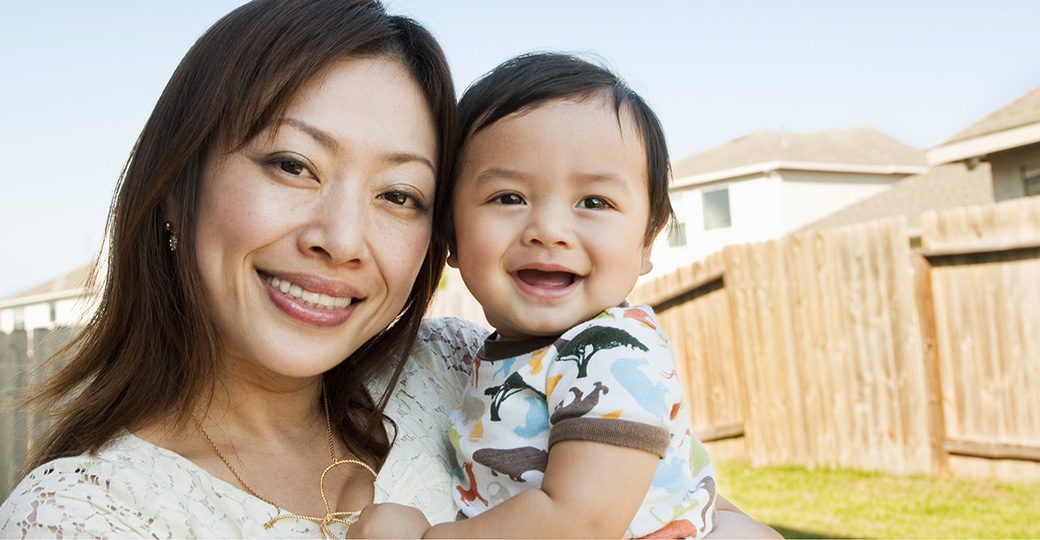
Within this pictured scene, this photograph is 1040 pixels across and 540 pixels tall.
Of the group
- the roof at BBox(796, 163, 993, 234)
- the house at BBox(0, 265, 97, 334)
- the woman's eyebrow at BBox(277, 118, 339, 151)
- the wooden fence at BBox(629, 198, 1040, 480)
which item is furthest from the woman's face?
the house at BBox(0, 265, 97, 334)

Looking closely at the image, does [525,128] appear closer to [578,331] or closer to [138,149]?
[578,331]

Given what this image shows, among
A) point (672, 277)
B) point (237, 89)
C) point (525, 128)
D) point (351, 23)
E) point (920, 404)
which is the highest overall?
point (351, 23)

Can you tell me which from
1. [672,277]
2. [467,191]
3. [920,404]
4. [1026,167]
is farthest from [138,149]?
[1026,167]

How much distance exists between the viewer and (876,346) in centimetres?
790

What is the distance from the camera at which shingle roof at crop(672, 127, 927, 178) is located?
24094 millimetres

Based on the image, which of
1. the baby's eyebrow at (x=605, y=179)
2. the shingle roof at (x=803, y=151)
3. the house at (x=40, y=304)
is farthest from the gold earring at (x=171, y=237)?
the house at (x=40, y=304)

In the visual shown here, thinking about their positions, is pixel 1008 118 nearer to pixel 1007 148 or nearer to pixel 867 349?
pixel 1007 148

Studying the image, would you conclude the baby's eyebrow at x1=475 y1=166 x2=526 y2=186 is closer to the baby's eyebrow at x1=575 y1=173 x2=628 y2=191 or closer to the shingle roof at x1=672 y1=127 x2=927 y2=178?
the baby's eyebrow at x1=575 y1=173 x2=628 y2=191

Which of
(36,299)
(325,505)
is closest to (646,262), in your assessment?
(325,505)

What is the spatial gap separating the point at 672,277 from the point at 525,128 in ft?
25.9

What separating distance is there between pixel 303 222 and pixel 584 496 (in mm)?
886

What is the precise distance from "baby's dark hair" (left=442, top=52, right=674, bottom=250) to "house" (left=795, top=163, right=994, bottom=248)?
1409cm

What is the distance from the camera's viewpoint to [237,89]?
1978mm

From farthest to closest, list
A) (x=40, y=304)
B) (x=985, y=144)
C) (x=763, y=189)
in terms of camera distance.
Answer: (x=40, y=304)
(x=763, y=189)
(x=985, y=144)
